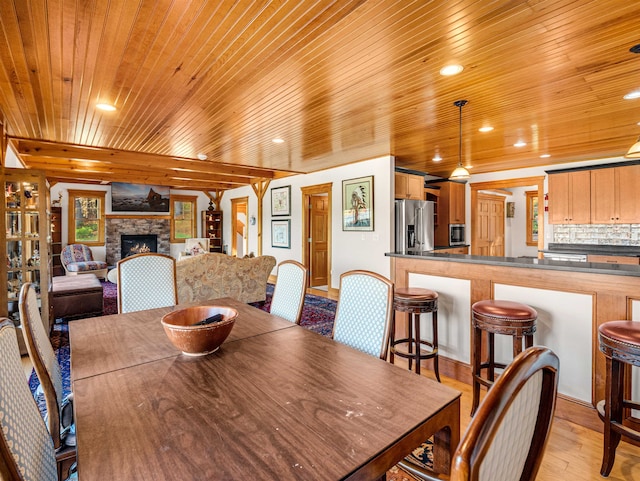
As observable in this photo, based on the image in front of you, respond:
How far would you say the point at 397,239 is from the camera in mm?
5102

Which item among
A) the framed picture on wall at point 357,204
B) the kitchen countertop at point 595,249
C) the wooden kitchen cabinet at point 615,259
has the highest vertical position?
the framed picture on wall at point 357,204

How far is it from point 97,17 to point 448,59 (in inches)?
81.0

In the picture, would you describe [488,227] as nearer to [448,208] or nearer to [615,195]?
[448,208]

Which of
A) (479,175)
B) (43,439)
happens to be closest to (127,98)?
(43,439)

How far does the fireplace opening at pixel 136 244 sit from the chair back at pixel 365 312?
838cm

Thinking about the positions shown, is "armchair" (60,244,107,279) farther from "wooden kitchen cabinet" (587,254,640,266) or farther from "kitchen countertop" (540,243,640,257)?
"wooden kitchen cabinet" (587,254,640,266)

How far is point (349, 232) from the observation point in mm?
5664

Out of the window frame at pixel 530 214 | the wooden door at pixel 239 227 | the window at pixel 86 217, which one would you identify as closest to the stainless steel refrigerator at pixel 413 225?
the window frame at pixel 530 214

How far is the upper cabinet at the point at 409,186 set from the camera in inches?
210

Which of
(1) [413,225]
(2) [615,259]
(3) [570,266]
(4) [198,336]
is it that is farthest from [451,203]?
(4) [198,336]

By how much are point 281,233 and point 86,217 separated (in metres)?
5.27

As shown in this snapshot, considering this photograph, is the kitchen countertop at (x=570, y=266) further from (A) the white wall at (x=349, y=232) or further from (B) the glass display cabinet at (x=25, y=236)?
(B) the glass display cabinet at (x=25, y=236)

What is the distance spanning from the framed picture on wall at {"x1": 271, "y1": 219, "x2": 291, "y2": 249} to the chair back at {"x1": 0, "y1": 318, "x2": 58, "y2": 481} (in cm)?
611

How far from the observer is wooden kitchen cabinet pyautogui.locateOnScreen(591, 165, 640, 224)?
15.4ft
